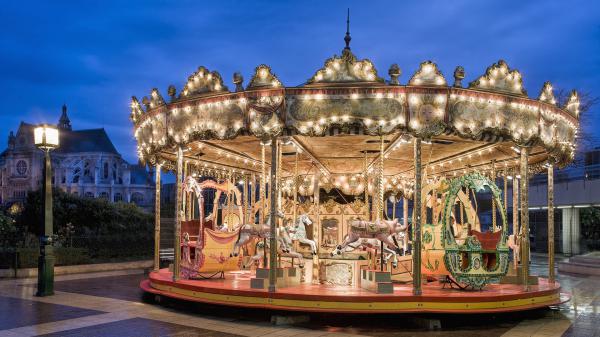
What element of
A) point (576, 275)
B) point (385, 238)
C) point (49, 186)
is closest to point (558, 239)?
point (576, 275)

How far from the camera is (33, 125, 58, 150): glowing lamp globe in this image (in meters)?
14.2

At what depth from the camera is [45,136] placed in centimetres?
1422

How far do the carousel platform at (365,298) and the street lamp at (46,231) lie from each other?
3.62 metres

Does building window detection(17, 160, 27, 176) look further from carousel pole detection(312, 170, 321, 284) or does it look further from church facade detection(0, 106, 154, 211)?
carousel pole detection(312, 170, 321, 284)

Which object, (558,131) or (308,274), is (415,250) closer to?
(308,274)

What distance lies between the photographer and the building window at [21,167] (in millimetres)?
89325

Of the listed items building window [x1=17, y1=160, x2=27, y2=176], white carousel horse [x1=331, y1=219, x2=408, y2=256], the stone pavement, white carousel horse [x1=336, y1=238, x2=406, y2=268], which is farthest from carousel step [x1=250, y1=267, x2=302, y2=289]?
building window [x1=17, y1=160, x2=27, y2=176]

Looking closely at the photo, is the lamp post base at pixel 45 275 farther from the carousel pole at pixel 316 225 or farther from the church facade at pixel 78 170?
the church facade at pixel 78 170

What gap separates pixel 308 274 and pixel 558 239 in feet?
106

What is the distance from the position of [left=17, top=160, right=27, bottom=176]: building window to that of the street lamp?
8304 centimetres

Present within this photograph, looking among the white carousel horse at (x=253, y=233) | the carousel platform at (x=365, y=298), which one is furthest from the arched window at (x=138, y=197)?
the carousel platform at (x=365, y=298)

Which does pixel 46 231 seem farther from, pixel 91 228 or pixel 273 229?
pixel 91 228

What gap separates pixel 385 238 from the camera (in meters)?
12.0

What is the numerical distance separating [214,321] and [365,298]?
9.38 feet
